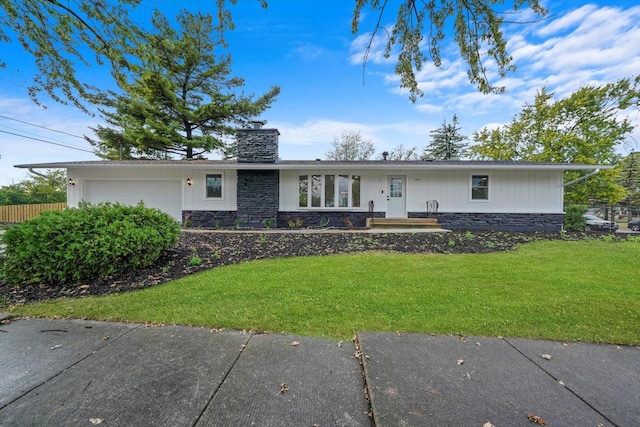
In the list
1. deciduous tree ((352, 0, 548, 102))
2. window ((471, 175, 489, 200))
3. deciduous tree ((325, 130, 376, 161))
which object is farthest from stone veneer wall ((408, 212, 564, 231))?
deciduous tree ((325, 130, 376, 161))

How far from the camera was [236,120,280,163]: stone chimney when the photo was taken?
11.5 metres

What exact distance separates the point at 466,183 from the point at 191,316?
11.4m

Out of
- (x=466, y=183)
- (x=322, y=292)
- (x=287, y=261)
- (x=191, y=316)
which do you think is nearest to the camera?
(x=191, y=316)

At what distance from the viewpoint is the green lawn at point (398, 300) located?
286 centimetres

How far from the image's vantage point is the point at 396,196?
1159 cm

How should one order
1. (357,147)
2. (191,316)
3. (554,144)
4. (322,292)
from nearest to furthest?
(191,316)
(322,292)
(554,144)
(357,147)

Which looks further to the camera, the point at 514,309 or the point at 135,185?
the point at 135,185

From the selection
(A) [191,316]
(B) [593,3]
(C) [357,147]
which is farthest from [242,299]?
(C) [357,147]

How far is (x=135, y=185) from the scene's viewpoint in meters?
12.0

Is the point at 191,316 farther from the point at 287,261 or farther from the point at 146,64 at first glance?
the point at 146,64

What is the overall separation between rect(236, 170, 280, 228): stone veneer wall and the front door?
15.7 ft

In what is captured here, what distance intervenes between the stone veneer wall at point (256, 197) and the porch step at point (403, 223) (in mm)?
4014

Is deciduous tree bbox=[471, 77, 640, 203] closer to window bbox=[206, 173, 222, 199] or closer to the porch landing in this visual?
the porch landing

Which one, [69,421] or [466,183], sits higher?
[466,183]
